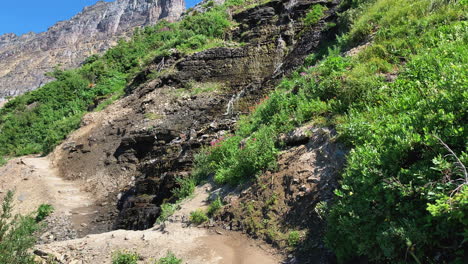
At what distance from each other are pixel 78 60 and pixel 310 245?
7296 centimetres

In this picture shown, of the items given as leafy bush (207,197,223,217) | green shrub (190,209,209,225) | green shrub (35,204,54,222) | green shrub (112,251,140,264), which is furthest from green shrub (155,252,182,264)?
green shrub (35,204,54,222)

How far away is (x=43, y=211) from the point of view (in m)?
10.9

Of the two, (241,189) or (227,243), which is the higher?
(241,189)

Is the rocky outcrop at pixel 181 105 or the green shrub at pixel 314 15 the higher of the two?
the green shrub at pixel 314 15

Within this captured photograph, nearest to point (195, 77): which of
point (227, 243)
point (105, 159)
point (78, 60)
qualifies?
point (105, 159)

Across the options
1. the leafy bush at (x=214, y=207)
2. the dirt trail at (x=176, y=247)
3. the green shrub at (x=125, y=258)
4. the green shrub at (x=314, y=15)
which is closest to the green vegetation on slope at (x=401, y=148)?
the leafy bush at (x=214, y=207)

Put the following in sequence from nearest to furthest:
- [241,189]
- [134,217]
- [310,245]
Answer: [310,245] → [241,189] → [134,217]

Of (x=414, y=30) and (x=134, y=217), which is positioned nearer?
(x=414, y=30)

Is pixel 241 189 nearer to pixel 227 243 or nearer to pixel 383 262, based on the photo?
pixel 227 243

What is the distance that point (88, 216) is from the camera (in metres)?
11.3

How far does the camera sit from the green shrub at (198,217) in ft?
19.9

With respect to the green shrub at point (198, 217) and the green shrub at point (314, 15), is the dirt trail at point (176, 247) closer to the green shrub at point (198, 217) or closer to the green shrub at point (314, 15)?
the green shrub at point (198, 217)

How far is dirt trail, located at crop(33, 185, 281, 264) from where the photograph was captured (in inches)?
183

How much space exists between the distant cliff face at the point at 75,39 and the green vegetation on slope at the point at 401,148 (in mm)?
65220
